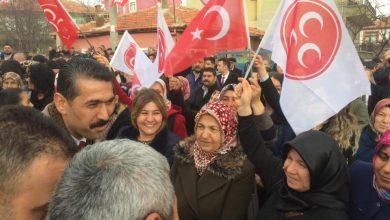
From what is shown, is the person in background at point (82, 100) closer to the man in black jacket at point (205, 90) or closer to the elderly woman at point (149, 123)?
the elderly woman at point (149, 123)

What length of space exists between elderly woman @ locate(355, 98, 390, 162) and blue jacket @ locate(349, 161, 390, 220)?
696 mm

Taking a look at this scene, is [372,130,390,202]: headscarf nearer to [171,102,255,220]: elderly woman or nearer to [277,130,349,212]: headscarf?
[277,130,349,212]: headscarf

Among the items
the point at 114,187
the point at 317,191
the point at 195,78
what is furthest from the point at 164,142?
the point at 195,78

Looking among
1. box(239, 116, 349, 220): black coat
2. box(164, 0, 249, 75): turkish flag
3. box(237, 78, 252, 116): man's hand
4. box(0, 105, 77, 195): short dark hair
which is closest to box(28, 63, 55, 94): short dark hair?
box(164, 0, 249, 75): turkish flag

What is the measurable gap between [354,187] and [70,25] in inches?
179

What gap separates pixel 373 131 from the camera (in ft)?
11.2

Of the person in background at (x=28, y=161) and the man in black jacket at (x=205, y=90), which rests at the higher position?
the person in background at (x=28, y=161)

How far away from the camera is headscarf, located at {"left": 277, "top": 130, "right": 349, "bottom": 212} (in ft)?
7.79

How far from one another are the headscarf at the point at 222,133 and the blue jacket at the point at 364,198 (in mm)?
944

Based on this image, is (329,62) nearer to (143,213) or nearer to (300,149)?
(300,149)

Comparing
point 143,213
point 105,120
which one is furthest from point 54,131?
point 105,120

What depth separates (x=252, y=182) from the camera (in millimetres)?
2867

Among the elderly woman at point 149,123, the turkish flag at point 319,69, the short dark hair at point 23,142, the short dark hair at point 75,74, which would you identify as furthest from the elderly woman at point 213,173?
the short dark hair at point 23,142

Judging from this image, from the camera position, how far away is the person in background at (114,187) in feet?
3.35
